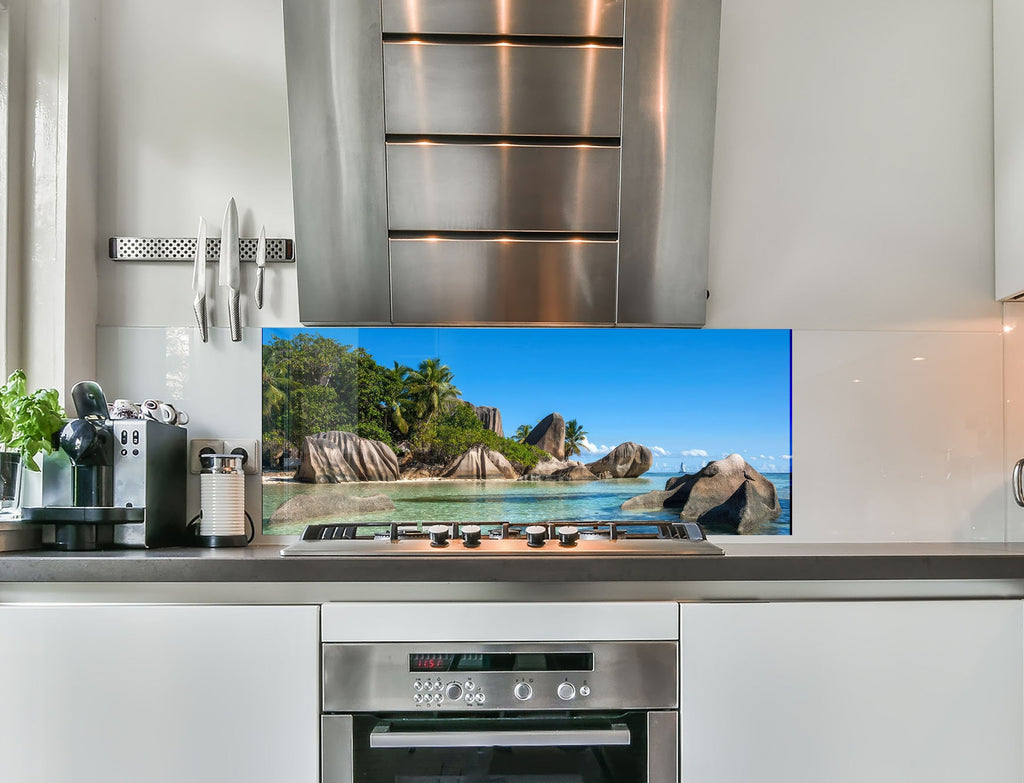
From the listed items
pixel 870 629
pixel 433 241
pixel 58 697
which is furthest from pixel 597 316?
pixel 58 697

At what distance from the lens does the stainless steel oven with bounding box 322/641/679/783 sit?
1.46 m

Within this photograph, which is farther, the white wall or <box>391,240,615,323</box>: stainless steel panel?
the white wall

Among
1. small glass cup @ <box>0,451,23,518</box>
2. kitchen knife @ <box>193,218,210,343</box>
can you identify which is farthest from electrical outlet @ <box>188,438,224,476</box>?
small glass cup @ <box>0,451,23,518</box>

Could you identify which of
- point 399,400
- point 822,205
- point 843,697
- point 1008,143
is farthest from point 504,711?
point 1008,143

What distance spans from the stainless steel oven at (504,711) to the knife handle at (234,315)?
89 centimetres

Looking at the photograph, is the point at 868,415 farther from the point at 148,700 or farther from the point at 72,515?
the point at 72,515

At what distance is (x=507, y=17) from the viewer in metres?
1.83

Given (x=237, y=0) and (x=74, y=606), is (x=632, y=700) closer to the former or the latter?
(x=74, y=606)

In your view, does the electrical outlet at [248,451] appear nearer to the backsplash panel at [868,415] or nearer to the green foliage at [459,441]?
the backsplash panel at [868,415]

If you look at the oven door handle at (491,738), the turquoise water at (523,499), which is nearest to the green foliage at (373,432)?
the turquoise water at (523,499)

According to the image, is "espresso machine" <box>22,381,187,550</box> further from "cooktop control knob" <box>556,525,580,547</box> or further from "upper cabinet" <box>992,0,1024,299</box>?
"upper cabinet" <box>992,0,1024,299</box>

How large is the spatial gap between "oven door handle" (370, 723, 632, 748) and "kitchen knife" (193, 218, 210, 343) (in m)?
1.10

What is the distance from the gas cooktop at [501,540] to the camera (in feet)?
5.17

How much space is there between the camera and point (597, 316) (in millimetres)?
1962
